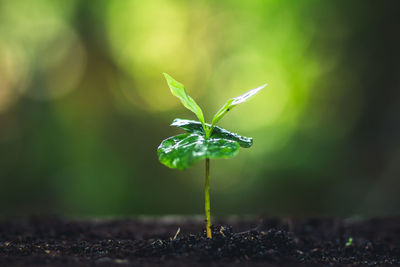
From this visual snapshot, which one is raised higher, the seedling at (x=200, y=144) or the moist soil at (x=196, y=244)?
the seedling at (x=200, y=144)

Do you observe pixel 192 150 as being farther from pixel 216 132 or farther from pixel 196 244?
pixel 196 244

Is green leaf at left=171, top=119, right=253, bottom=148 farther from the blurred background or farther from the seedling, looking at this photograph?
the blurred background

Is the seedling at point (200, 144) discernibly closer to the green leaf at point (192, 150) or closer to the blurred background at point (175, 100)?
the green leaf at point (192, 150)

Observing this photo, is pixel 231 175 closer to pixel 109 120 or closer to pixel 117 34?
pixel 109 120

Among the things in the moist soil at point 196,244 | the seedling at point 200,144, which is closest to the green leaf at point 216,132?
the seedling at point 200,144

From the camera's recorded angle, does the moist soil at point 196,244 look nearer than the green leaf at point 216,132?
Yes

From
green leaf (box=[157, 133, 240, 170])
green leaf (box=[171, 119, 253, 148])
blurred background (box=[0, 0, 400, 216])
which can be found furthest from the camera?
blurred background (box=[0, 0, 400, 216])

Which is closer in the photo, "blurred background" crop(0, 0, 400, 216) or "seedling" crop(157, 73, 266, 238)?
"seedling" crop(157, 73, 266, 238)

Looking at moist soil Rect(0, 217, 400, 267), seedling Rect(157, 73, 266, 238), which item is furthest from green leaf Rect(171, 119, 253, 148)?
moist soil Rect(0, 217, 400, 267)
